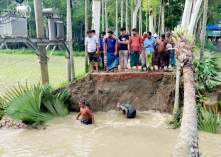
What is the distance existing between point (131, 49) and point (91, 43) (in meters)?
1.58

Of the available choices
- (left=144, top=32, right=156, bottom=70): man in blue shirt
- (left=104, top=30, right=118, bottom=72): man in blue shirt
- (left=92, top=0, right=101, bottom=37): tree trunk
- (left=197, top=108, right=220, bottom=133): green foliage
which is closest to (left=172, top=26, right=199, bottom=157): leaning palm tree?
(left=197, top=108, right=220, bottom=133): green foliage

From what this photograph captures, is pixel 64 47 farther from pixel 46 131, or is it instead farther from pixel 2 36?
pixel 46 131

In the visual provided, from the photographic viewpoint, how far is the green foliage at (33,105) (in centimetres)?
877

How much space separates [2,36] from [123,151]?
19.6 feet

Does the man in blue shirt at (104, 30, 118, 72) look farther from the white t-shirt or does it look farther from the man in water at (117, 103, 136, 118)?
the man in water at (117, 103, 136, 118)

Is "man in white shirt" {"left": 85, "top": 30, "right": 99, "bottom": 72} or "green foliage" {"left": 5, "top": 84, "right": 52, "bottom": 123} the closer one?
"green foliage" {"left": 5, "top": 84, "right": 52, "bottom": 123}

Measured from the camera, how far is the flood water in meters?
7.31

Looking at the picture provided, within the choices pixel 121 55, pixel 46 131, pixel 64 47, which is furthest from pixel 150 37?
pixel 46 131

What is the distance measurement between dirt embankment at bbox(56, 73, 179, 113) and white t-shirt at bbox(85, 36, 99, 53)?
3.38ft

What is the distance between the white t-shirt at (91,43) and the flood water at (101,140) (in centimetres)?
280

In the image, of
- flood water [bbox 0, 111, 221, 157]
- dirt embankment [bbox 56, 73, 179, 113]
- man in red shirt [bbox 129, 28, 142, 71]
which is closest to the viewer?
flood water [bbox 0, 111, 221, 157]

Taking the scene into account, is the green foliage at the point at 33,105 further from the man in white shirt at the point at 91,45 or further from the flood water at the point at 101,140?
the man in white shirt at the point at 91,45

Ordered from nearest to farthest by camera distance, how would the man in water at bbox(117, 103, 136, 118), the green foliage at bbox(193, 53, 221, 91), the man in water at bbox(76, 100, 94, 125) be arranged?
the man in water at bbox(76, 100, 94, 125), the green foliage at bbox(193, 53, 221, 91), the man in water at bbox(117, 103, 136, 118)

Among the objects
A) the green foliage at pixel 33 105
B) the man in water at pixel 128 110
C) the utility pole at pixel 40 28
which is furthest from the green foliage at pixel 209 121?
the utility pole at pixel 40 28
